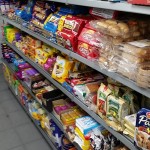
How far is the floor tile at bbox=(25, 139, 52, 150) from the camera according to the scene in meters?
2.55

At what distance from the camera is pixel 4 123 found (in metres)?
3.04

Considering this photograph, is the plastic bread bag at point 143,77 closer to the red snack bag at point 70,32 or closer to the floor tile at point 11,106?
the red snack bag at point 70,32

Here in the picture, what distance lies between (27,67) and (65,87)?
125cm

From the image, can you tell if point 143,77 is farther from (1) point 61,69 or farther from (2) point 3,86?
(2) point 3,86

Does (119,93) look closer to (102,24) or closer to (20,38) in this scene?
(102,24)

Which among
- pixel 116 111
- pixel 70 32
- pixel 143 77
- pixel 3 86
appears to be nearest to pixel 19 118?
pixel 3 86

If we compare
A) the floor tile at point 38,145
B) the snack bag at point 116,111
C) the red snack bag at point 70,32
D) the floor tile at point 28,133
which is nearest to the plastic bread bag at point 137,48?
the snack bag at point 116,111

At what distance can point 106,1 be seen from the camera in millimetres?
1147

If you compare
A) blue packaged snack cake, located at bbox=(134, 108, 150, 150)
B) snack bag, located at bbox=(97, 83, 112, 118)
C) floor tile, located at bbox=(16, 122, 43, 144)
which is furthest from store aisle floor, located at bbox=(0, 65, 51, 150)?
blue packaged snack cake, located at bbox=(134, 108, 150, 150)

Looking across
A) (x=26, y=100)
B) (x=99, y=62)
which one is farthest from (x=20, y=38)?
(x=99, y=62)

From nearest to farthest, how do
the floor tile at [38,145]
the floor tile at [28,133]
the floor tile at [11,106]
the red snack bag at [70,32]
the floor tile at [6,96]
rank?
the red snack bag at [70,32]
the floor tile at [38,145]
the floor tile at [28,133]
the floor tile at [11,106]
the floor tile at [6,96]

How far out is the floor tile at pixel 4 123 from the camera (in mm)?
2945

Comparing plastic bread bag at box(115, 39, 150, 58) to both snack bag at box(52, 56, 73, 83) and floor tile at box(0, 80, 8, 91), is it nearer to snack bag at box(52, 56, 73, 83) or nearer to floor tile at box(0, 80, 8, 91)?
snack bag at box(52, 56, 73, 83)

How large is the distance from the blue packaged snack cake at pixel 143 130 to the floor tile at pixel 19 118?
7.20 ft
